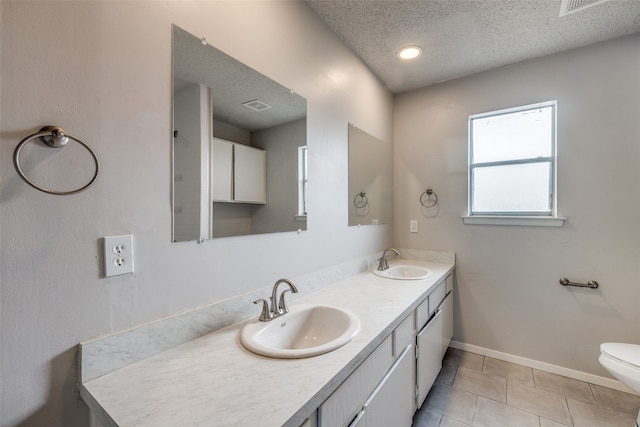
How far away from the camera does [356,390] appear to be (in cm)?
92

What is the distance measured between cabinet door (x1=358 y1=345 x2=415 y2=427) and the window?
4.81 feet

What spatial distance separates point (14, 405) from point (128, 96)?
0.85 m

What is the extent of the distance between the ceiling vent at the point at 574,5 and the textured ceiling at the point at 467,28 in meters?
0.03

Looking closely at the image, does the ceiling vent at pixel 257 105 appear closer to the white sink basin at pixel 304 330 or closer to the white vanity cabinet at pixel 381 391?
the white sink basin at pixel 304 330

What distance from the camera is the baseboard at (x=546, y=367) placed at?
1.88 m

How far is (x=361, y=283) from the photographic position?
176 cm

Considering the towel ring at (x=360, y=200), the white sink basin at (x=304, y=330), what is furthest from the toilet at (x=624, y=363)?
the towel ring at (x=360, y=200)

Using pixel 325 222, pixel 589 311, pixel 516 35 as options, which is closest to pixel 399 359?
pixel 325 222

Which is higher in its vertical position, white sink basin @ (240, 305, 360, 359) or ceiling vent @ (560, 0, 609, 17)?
ceiling vent @ (560, 0, 609, 17)

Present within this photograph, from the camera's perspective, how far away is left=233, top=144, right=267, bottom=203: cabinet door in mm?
1213

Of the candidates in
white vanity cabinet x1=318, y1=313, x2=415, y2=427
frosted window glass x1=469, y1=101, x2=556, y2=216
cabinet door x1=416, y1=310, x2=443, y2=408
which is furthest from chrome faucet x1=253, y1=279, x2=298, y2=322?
frosted window glass x1=469, y1=101, x2=556, y2=216

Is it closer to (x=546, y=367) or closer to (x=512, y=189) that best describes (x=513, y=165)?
(x=512, y=189)

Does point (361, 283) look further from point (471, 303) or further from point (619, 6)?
point (619, 6)

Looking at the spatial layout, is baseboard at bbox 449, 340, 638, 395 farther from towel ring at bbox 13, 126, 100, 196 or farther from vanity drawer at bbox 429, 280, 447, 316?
towel ring at bbox 13, 126, 100, 196
